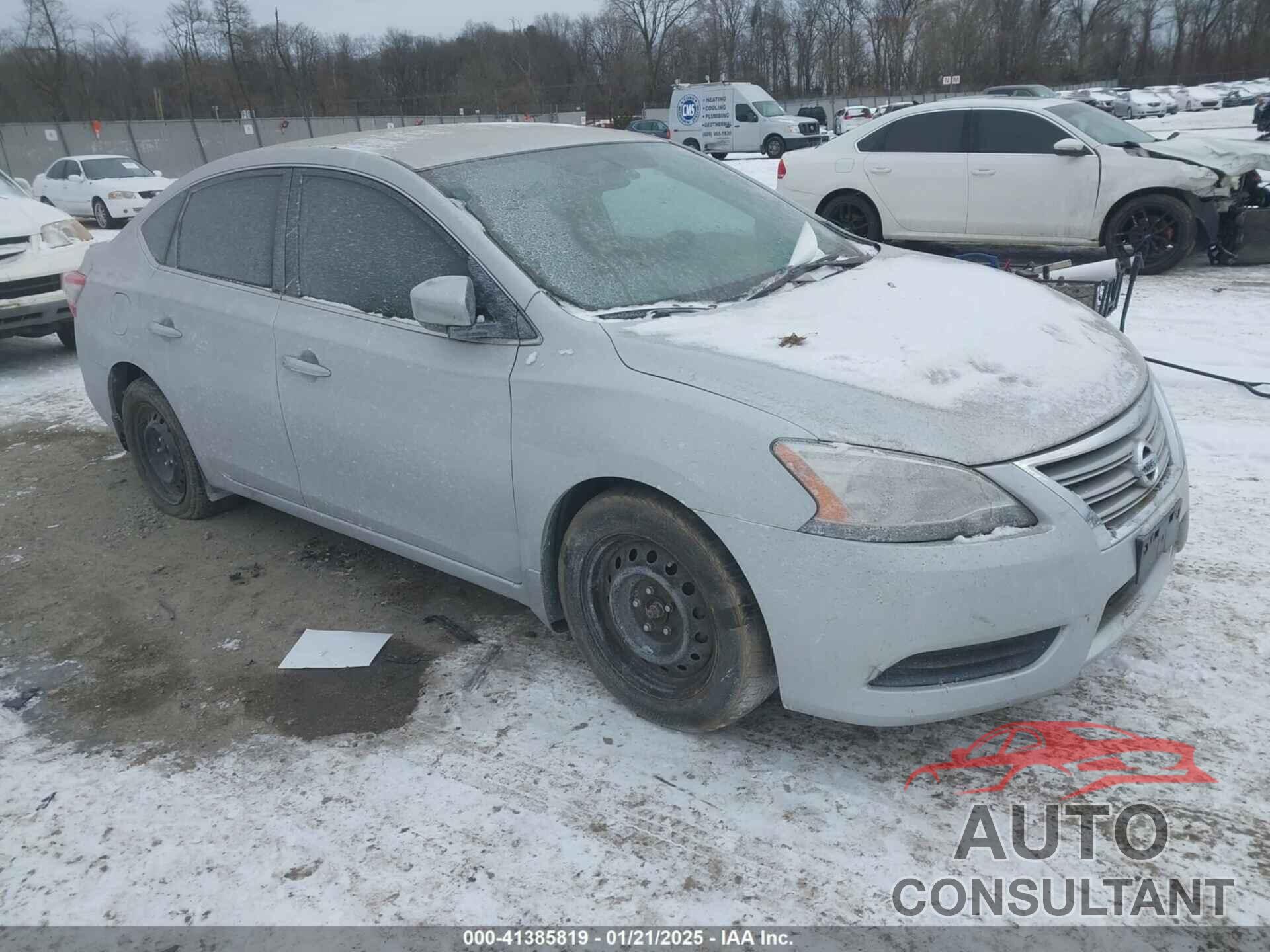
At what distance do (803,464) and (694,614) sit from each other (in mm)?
574

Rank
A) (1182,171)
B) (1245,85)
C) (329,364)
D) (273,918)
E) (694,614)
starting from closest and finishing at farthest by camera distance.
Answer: (273,918) → (694,614) → (329,364) → (1182,171) → (1245,85)

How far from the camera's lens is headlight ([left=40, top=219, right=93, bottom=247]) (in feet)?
26.9

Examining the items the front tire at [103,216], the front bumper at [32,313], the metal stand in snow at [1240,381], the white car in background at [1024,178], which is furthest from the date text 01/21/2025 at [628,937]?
the front tire at [103,216]

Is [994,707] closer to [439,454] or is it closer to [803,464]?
[803,464]

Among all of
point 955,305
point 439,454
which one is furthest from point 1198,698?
point 439,454

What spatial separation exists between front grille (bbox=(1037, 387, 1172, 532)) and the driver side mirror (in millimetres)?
1674

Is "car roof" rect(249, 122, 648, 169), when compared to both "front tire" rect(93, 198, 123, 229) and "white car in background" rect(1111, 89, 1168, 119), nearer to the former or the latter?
"front tire" rect(93, 198, 123, 229)

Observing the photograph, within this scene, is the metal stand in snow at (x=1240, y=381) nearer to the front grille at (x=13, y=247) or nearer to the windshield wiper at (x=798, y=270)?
the windshield wiper at (x=798, y=270)

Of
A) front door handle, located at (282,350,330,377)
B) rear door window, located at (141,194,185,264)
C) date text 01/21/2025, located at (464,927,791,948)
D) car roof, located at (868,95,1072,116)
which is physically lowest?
date text 01/21/2025, located at (464,927,791,948)

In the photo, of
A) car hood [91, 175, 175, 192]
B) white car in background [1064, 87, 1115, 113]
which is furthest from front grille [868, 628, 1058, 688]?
white car in background [1064, 87, 1115, 113]

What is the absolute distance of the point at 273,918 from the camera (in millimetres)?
2277

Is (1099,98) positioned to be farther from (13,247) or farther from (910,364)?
(910,364)

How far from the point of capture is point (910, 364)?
8.45 ft

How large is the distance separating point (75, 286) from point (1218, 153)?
928 cm
